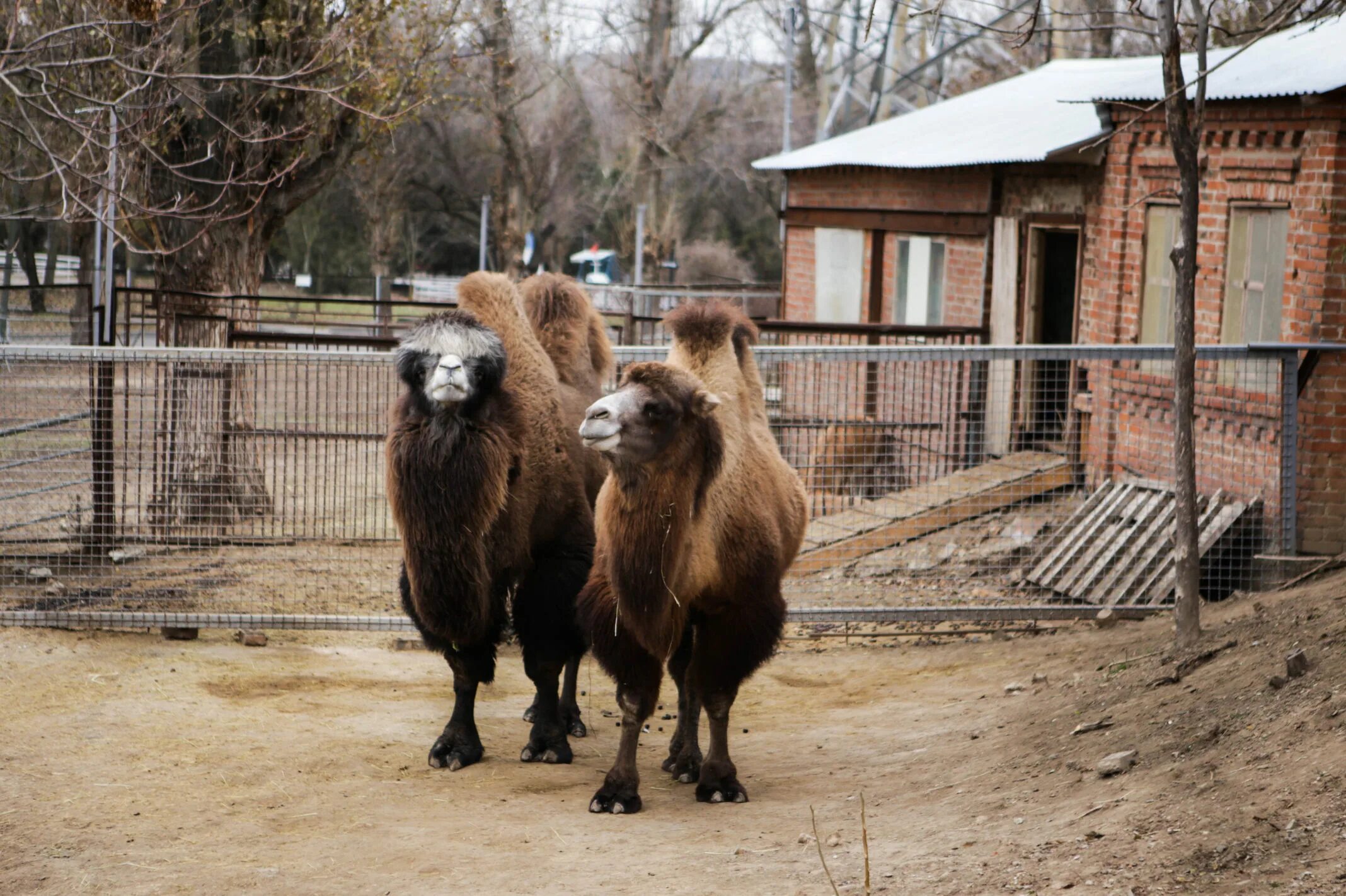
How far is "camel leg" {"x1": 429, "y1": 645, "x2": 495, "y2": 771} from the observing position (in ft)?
22.9

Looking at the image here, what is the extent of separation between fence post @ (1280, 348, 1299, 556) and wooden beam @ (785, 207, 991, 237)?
22.6ft

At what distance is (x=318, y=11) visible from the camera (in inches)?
515

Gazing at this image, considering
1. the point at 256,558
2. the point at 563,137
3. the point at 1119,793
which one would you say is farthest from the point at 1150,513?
the point at 563,137

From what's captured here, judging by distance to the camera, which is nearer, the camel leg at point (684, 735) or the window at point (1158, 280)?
the camel leg at point (684, 735)

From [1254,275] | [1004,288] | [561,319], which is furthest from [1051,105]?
[561,319]

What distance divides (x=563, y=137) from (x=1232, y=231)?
4227 cm

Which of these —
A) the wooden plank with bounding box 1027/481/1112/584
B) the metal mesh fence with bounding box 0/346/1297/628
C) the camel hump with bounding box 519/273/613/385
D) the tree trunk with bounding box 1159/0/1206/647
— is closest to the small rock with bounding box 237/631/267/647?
the metal mesh fence with bounding box 0/346/1297/628

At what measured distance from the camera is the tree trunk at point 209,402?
1004 cm

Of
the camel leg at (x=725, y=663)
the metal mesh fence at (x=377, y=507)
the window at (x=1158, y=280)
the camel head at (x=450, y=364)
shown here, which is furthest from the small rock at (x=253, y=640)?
the window at (x=1158, y=280)

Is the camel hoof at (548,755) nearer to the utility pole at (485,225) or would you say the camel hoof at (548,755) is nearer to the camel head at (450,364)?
the camel head at (450,364)

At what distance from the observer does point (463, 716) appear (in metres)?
7.02

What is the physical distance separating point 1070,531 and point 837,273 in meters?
9.61

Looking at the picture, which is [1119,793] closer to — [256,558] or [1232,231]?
[256,558]

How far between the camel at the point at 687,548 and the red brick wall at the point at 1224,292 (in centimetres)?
346
